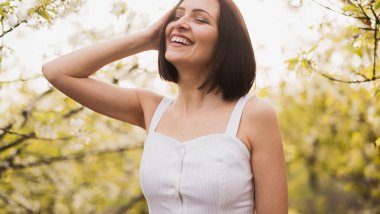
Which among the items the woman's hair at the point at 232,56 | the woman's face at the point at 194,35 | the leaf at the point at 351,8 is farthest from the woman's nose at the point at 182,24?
the leaf at the point at 351,8

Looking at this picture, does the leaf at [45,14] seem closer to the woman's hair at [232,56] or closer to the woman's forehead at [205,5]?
the woman's forehead at [205,5]

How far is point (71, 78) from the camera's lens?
7.35ft

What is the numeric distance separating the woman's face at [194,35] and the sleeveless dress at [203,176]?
10.8 inches

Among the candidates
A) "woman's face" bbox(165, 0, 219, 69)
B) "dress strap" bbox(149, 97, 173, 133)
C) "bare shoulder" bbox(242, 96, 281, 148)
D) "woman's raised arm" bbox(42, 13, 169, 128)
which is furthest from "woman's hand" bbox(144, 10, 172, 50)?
"bare shoulder" bbox(242, 96, 281, 148)

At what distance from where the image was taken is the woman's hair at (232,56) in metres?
2.15

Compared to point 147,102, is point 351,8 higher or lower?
higher

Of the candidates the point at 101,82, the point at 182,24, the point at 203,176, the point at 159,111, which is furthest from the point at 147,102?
the point at 203,176

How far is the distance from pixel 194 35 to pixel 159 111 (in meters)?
0.41

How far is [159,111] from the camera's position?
2.30 metres

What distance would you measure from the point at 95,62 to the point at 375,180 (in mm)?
7899

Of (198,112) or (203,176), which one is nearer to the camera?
(203,176)

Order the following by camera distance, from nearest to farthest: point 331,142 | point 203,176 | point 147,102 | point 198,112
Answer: point 203,176, point 198,112, point 147,102, point 331,142

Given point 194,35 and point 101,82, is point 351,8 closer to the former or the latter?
point 194,35

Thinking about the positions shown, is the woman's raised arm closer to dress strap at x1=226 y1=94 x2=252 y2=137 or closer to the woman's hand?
the woman's hand
